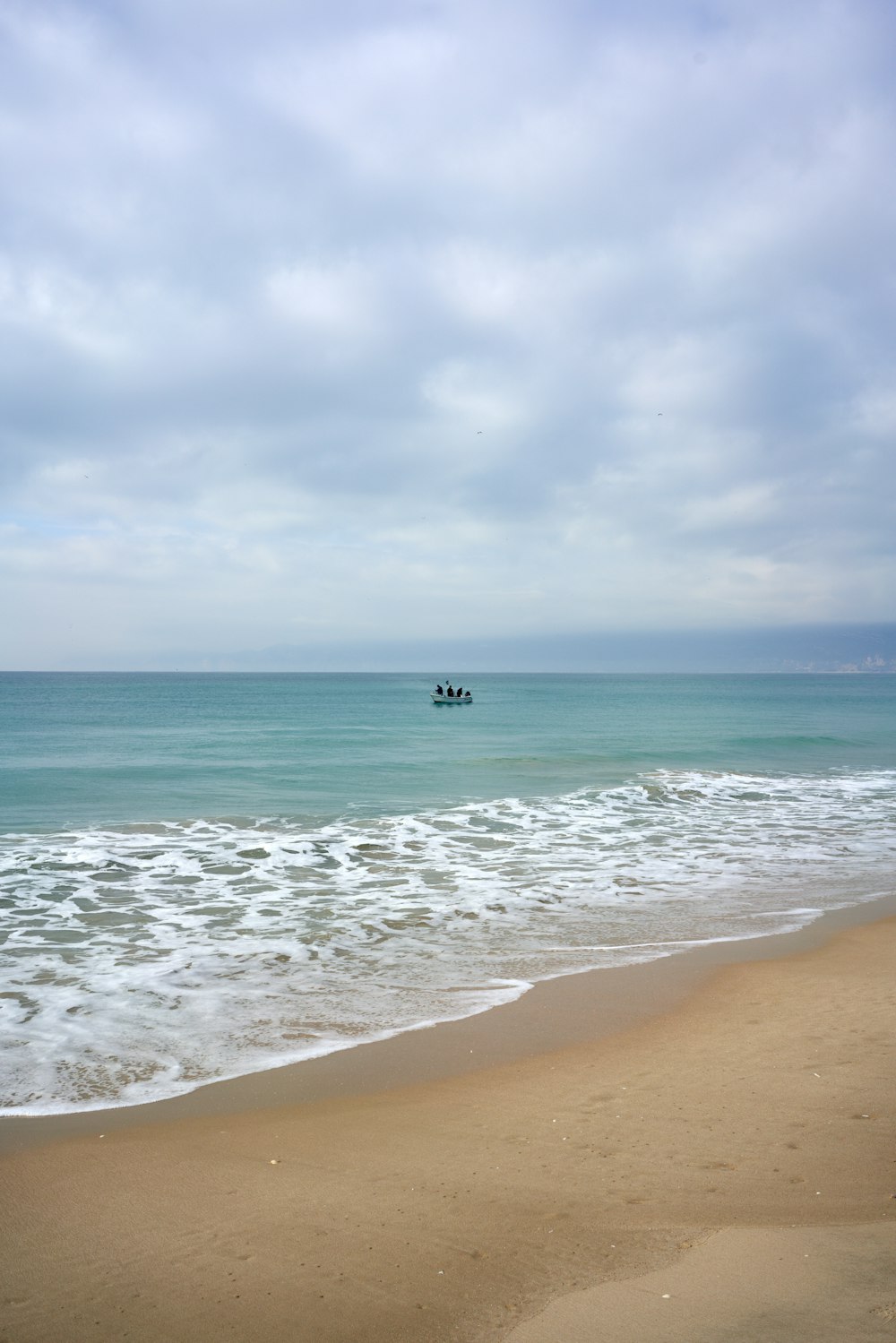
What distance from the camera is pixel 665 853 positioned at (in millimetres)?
14977

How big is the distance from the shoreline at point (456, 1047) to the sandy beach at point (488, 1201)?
37mm

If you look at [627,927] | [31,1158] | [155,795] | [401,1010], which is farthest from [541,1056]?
[155,795]

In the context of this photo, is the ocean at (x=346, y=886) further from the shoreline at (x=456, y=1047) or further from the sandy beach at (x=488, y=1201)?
the sandy beach at (x=488, y=1201)

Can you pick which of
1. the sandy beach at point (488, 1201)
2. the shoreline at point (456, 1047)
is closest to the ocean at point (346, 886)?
the shoreline at point (456, 1047)

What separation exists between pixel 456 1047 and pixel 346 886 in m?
6.14

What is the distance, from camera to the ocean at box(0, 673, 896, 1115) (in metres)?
7.13

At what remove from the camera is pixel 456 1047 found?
6.63 m

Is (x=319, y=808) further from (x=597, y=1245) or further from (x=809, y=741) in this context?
(x=809, y=741)

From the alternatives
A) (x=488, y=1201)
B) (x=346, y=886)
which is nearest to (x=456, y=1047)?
(x=488, y=1201)

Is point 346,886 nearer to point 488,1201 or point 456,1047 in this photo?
point 456,1047

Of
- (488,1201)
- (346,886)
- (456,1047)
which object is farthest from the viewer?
(346,886)

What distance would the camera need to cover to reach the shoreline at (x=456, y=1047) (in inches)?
216

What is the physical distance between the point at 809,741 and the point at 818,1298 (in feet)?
129

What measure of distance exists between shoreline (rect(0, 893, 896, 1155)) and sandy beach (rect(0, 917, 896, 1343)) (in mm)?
37
